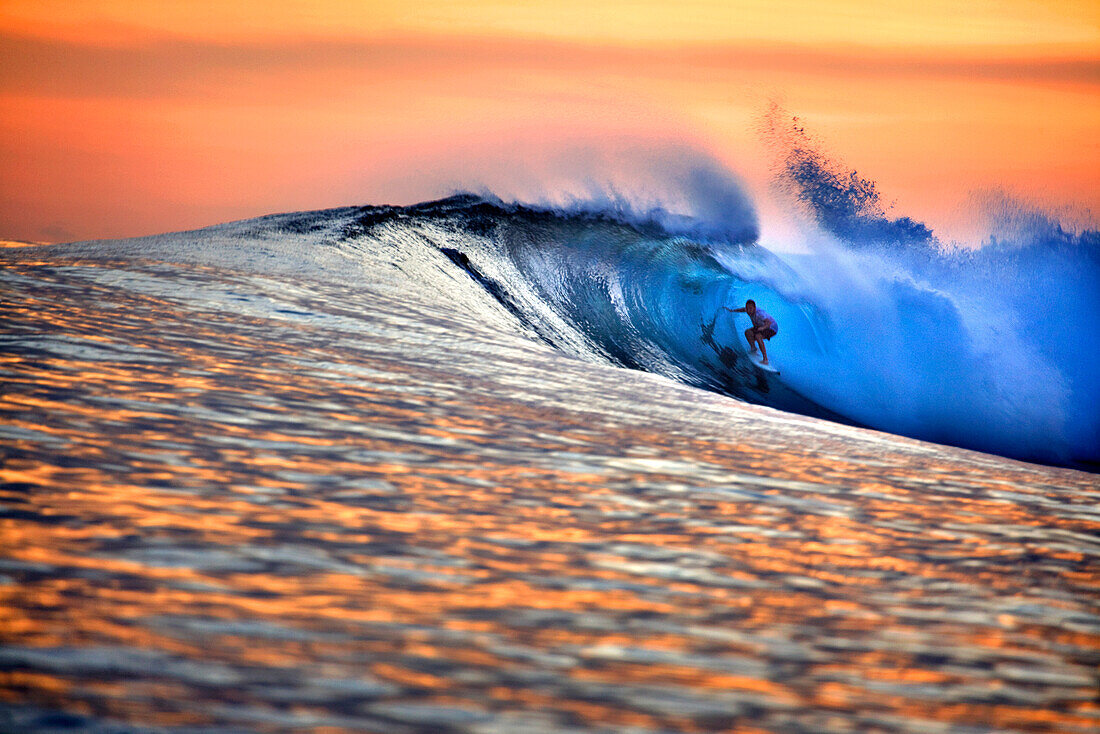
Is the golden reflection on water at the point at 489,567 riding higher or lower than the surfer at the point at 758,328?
lower

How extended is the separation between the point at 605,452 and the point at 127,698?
1.09m

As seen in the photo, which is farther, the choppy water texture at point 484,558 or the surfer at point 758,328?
the surfer at point 758,328

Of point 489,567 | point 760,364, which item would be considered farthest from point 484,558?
point 760,364

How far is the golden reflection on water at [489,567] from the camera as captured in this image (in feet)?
3.04

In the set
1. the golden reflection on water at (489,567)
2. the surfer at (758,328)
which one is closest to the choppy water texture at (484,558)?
the golden reflection on water at (489,567)

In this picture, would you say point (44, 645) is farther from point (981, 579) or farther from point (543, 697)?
point (981, 579)

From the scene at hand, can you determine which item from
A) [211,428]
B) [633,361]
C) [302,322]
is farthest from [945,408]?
[211,428]

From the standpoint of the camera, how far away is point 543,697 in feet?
3.01

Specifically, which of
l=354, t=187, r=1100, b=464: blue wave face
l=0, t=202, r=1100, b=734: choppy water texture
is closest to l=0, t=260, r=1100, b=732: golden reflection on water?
l=0, t=202, r=1100, b=734: choppy water texture

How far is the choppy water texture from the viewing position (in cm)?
92

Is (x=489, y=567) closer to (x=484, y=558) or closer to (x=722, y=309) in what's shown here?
(x=484, y=558)

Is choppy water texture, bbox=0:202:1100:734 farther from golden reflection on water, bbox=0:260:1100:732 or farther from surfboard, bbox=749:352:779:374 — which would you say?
surfboard, bbox=749:352:779:374

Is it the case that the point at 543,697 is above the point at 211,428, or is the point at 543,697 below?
Result: below

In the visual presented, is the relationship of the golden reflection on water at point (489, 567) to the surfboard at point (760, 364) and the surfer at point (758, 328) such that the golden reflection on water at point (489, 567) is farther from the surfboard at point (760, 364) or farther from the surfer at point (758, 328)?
the surfer at point (758, 328)
